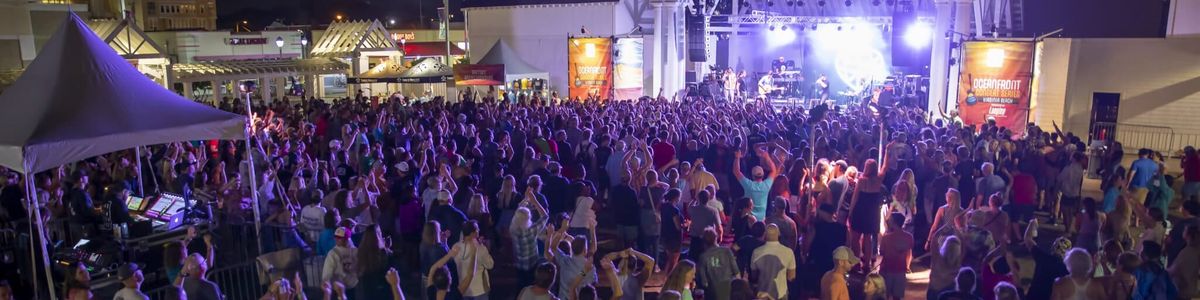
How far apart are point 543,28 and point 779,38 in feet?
36.8

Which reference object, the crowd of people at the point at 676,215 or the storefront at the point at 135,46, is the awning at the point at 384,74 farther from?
the crowd of people at the point at 676,215

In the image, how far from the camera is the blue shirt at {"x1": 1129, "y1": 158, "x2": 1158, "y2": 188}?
9336 millimetres

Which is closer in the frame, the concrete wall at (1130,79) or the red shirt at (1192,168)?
the red shirt at (1192,168)

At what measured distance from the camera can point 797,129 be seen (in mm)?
12695

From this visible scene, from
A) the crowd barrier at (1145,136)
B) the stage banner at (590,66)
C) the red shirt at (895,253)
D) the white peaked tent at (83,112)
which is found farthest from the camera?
the stage banner at (590,66)

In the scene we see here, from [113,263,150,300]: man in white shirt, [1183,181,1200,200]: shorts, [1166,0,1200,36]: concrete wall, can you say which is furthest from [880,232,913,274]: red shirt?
[1166,0,1200,36]: concrete wall

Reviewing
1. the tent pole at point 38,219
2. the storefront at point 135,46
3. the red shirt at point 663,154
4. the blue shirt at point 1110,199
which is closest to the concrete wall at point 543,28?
the storefront at point 135,46

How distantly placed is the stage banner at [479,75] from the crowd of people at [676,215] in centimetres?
763

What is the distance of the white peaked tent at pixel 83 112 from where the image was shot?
659cm

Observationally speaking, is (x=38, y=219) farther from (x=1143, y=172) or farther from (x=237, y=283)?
(x=1143, y=172)

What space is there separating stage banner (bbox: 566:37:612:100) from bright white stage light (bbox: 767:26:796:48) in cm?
1372

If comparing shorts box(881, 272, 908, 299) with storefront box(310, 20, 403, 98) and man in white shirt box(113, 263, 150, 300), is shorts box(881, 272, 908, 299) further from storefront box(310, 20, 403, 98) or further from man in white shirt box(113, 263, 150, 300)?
storefront box(310, 20, 403, 98)

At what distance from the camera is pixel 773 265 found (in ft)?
19.7

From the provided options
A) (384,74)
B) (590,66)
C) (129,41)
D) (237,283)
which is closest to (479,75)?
(590,66)
